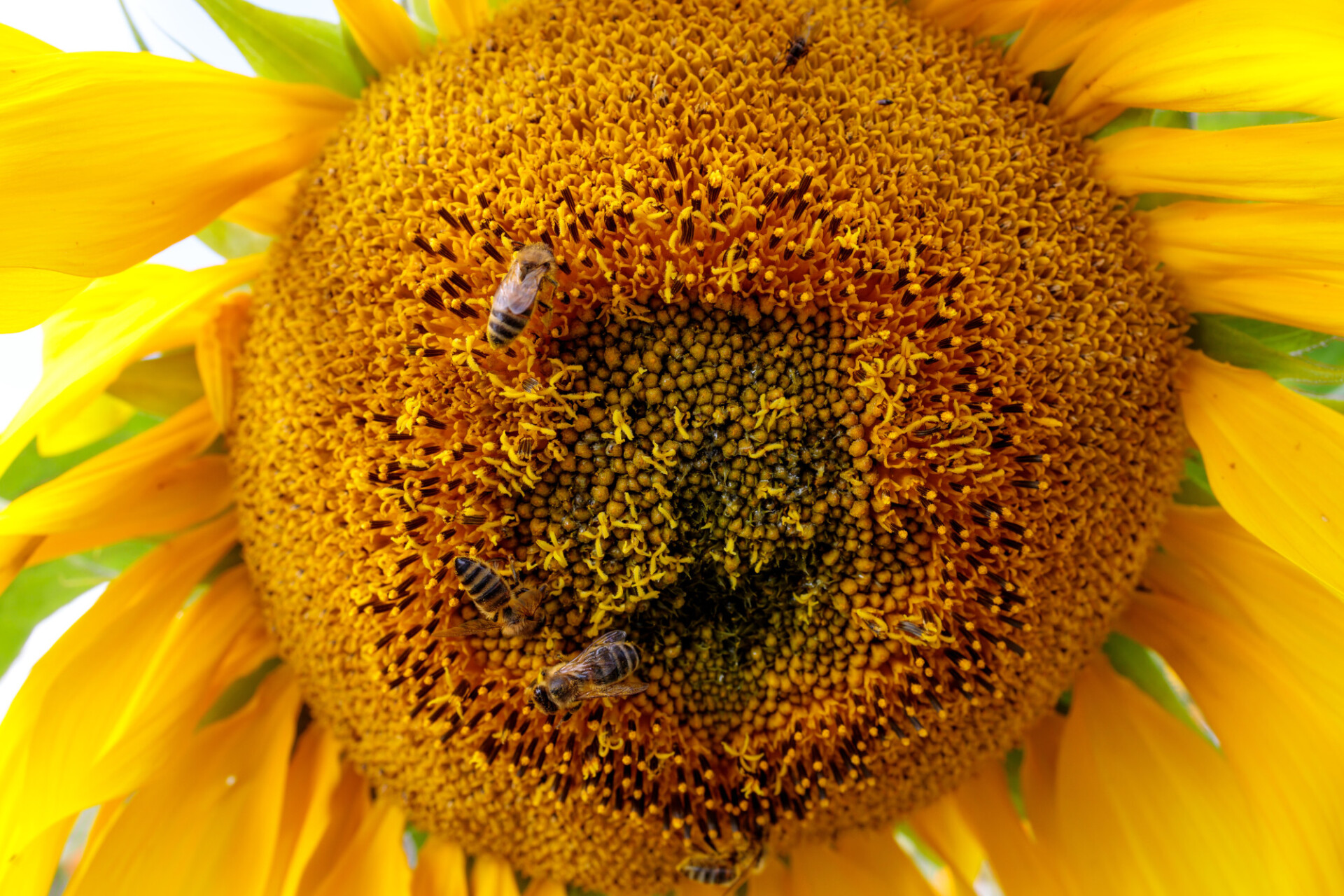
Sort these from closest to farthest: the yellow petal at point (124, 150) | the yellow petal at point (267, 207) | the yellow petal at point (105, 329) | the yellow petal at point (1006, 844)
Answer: the yellow petal at point (124, 150) < the yellow petal at point (105, 329) < the yellow petal at point (267, 207) < the yellow petal at point (1006, 844)

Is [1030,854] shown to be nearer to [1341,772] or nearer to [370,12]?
[1341,772]

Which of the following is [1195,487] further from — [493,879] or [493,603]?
[493,879]

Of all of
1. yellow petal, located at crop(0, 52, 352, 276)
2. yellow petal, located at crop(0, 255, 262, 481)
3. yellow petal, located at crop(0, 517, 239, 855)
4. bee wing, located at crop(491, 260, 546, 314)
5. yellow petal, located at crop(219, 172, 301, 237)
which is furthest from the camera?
yellow petal, located at crop(219, 172, 301, 237)

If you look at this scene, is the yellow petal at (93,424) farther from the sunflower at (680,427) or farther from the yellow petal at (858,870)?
the yellow petal at (858,870)

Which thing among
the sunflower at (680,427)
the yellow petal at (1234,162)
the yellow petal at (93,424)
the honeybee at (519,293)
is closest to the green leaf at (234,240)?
the sunflower at (680,427)

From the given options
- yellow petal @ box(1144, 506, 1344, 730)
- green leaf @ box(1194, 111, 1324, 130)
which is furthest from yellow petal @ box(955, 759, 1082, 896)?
green leaf @ box(1194, 111, 1324, 130)

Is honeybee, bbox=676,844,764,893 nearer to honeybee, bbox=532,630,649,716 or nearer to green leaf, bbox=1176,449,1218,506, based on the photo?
honeybee, bbox=532,630,649,716
